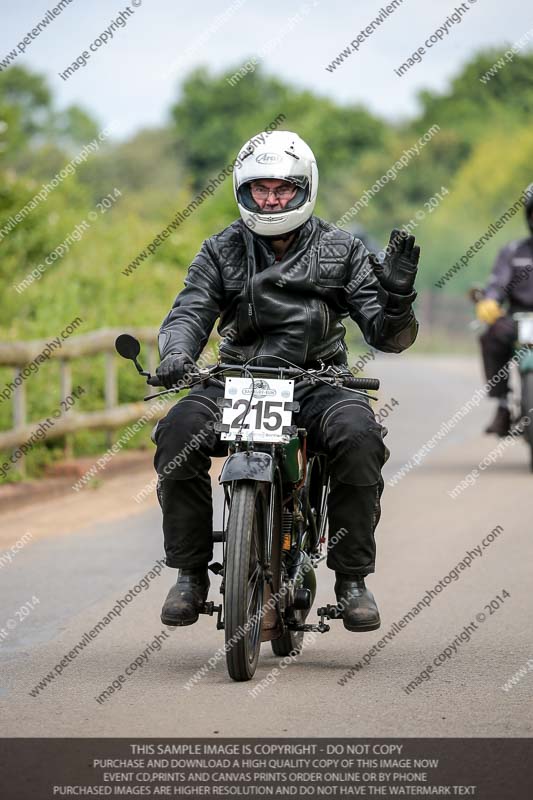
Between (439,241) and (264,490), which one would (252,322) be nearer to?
(264,490)

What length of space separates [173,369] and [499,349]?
8.09 meters

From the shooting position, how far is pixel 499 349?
1405cm

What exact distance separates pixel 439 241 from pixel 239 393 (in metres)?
53.1

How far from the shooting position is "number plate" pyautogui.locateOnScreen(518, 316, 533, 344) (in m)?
13.7

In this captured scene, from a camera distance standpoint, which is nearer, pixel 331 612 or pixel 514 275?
pixel 331 612

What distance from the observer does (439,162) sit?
8338 cm

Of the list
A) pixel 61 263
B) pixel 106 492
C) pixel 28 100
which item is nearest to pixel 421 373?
pixel 61 263

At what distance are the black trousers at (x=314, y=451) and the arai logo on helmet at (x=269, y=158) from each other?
0.90 metres

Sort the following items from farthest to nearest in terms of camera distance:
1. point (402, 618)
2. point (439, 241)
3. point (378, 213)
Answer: point (378, 213) < point (439, 241) < point (402, 618)

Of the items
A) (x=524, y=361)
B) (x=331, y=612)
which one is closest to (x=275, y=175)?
(x=331, y=612)

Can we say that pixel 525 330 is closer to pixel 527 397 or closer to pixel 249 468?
pixel 527 397

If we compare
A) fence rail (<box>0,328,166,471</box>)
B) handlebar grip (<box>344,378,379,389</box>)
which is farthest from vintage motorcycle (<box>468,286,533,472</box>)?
handlebar grip (<box>344,378,379,389</box>)

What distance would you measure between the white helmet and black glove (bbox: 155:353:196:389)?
26.8 inches

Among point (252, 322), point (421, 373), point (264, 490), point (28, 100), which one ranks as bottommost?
point (421, 373)
